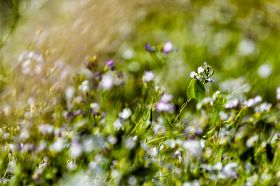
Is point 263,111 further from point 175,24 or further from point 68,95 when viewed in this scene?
point 175,24

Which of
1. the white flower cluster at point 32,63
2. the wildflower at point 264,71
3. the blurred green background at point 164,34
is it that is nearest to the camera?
the white flower cluster at point 32,63

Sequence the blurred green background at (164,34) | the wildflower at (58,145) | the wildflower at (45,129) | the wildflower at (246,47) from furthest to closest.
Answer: the wildflower at (246,47)
the blurred green background at (164,34)
the wildflower at (45,129)
the wildflower at (58,145)

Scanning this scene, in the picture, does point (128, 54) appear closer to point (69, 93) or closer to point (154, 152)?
point (69, 93)

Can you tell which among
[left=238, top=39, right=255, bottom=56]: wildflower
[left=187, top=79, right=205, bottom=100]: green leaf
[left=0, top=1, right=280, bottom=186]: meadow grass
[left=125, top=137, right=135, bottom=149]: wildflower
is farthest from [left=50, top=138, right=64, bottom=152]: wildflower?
[left=238, top=39, right=255, bottom=56]: wildflower

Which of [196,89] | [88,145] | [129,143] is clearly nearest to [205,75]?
[196,89]

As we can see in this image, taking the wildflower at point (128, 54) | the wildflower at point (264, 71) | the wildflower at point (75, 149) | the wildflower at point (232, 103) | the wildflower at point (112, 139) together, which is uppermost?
the wildflower at point (75, 149)

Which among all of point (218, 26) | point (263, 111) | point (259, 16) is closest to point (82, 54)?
point (263, 111)

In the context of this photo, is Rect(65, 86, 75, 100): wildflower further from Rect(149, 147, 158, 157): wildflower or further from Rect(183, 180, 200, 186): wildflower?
Rect(183, 180, 200, 186): wildflower

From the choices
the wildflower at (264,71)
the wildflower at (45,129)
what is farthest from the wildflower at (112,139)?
the wildflower at (264,71)

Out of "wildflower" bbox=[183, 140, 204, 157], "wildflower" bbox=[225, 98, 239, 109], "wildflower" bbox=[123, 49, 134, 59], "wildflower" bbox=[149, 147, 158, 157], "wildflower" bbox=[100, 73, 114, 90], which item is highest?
"wildflower" bbox=[100, 73, 114, 90]

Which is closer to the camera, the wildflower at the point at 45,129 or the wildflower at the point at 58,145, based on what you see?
the wildflower at the point at 58,145

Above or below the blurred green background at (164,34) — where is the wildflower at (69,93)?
above

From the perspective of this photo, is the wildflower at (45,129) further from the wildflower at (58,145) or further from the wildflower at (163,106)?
the wildflower at (163,106)
